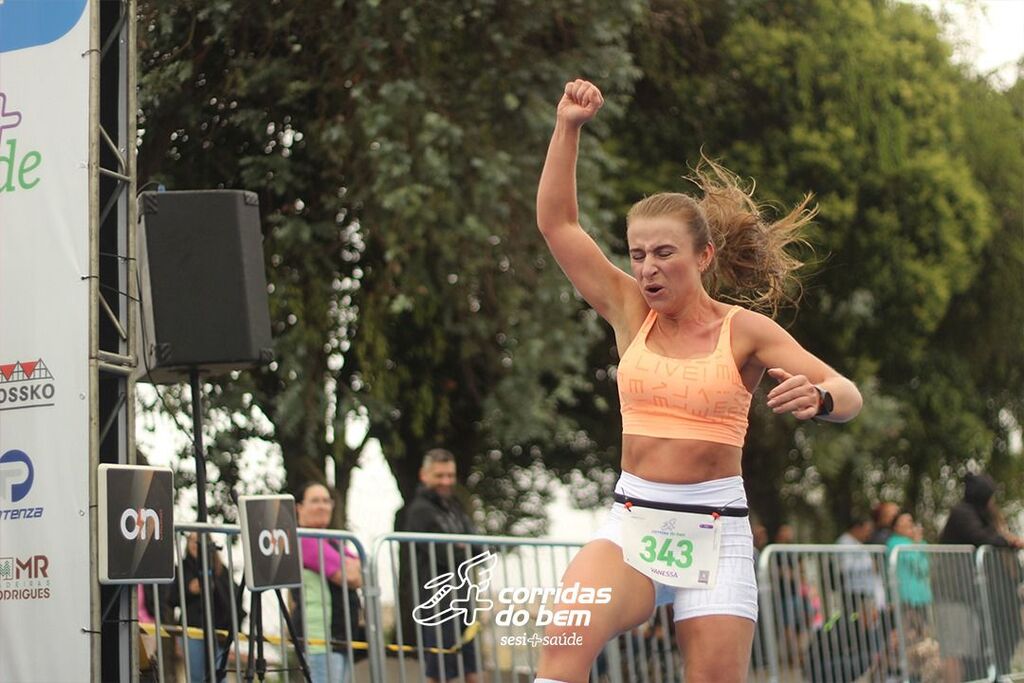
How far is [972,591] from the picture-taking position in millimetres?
10586

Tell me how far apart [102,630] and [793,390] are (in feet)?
12.5

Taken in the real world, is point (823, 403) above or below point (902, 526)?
above

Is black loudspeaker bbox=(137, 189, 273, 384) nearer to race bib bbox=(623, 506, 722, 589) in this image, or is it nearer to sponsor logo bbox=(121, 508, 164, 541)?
sponsor logo bbox=(121, 508, 164, 541)

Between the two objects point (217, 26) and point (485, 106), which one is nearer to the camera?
point (217, 26)

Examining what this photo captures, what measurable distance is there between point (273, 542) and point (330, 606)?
88 cm

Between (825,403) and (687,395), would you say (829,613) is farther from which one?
(825,403)

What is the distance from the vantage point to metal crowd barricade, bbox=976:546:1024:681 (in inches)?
415

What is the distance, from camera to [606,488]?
24.1 m

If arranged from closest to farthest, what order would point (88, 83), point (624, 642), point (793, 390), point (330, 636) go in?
point (793, 390) → point (88, 83) → point (330, 636) → point (624, 642)

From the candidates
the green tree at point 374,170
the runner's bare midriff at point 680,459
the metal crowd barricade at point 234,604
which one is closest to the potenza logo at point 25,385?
the metal crowd barricade at point 234,604

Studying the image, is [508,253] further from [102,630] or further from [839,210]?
[102,630]

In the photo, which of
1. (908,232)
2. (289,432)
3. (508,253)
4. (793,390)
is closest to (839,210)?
(908,232)

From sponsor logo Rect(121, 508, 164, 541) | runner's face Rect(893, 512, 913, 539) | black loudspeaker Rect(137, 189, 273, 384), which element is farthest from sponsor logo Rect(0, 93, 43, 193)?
runner's face Rect(893, 512, 913, 539)

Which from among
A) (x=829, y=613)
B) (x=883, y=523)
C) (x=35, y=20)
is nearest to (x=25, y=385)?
(x=35, y=20)
